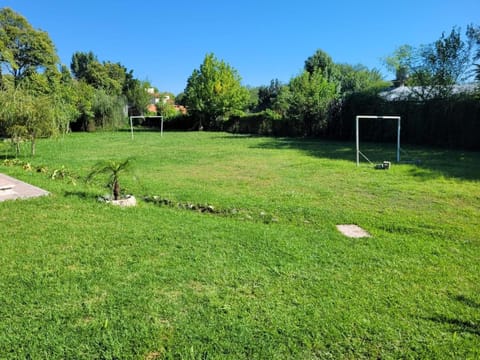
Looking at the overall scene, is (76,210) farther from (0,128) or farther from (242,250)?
(0,128)

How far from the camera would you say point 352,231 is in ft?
13.3

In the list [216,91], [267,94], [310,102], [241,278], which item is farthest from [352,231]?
[267,94]

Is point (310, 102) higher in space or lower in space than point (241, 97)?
lower

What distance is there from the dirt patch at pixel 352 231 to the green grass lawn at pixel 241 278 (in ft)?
0.42

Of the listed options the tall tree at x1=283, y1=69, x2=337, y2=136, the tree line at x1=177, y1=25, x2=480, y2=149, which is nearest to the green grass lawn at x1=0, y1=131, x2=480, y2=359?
the tree line at x1=177, y1=25, x2=480, y2=149

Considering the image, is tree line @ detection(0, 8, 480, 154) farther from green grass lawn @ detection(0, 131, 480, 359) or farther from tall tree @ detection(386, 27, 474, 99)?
green grass lawn @ detection(0, 131, 480, 359)

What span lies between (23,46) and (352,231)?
30.8 metres

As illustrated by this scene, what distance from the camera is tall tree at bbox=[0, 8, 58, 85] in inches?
952

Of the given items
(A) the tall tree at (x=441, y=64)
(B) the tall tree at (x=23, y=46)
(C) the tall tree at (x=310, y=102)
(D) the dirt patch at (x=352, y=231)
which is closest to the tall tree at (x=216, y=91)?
(C) the tall tree at (x=310, y=102)

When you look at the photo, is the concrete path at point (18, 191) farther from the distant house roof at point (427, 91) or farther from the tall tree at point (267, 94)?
the tall tree at point (267, 94)

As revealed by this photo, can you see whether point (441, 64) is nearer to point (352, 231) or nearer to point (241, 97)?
point (352, 231)

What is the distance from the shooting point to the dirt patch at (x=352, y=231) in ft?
12.8

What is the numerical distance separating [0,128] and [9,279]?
9.42m

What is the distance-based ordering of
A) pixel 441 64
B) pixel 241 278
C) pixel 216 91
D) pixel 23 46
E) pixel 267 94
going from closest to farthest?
pixel 241 278 < pixel 441 64 < pixel 23 46 < pixel 216 91 < pixel 267 94
